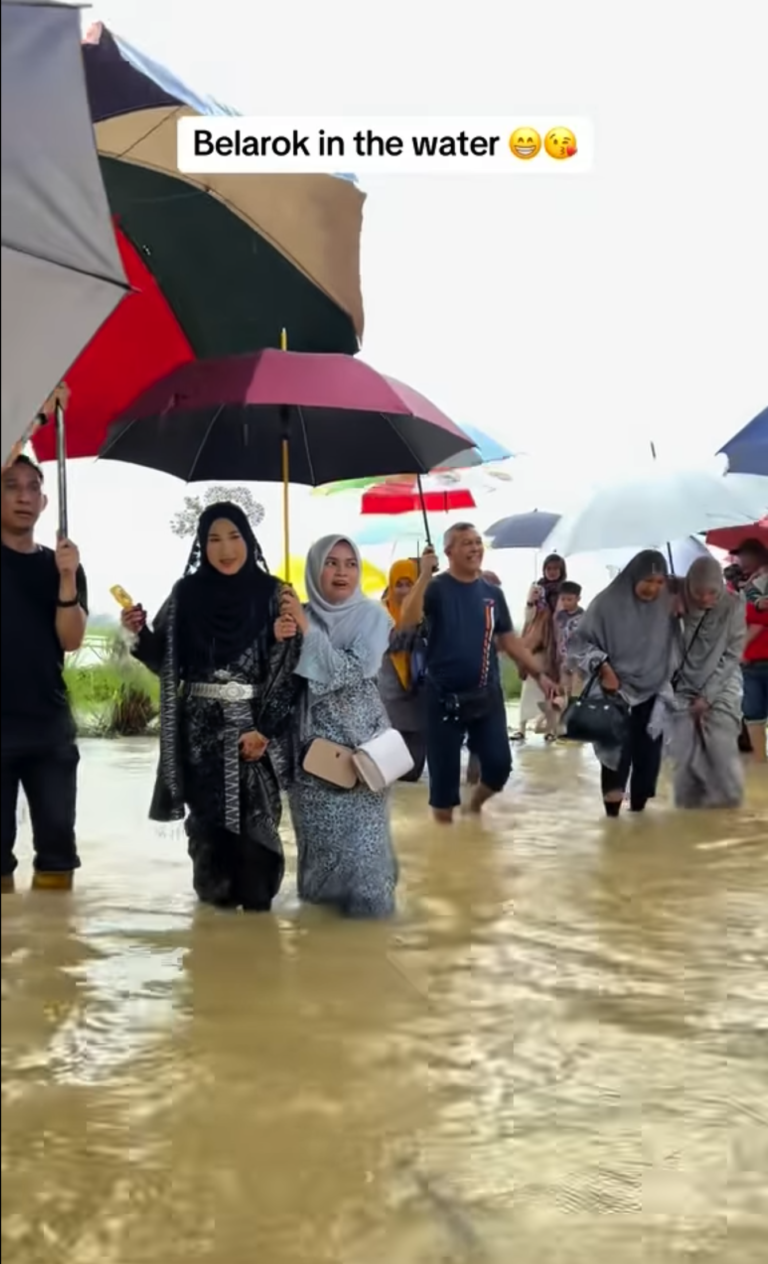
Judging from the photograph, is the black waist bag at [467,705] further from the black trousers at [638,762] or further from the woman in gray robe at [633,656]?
the black trousers at [638,762]

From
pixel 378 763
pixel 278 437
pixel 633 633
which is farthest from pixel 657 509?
pixel 378 763

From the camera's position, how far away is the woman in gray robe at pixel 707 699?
22.9 ft

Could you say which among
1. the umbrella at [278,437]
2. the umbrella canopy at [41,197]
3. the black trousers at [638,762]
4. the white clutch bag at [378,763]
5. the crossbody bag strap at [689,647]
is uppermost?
the umbrella at [278,437]

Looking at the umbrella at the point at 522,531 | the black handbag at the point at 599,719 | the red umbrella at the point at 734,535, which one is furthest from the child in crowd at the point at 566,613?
the black handbag at the point at 599,719

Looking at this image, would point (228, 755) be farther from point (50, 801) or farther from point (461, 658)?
point (461, 658)

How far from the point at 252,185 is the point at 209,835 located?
1.90 m

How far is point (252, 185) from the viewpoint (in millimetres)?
3883

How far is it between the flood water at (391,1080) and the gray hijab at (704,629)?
7.57 feet

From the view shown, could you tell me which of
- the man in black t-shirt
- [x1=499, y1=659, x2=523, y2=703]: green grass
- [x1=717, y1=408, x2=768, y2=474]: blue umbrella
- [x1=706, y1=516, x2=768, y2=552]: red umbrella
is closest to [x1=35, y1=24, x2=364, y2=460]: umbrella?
the man in black t-shirt

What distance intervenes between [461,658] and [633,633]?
110 centimetres

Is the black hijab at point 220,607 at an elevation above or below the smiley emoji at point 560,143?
below

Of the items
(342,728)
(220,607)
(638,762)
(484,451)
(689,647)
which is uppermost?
(484,451)

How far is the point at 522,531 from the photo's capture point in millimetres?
12477

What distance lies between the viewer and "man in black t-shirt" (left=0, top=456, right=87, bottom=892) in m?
1.51
